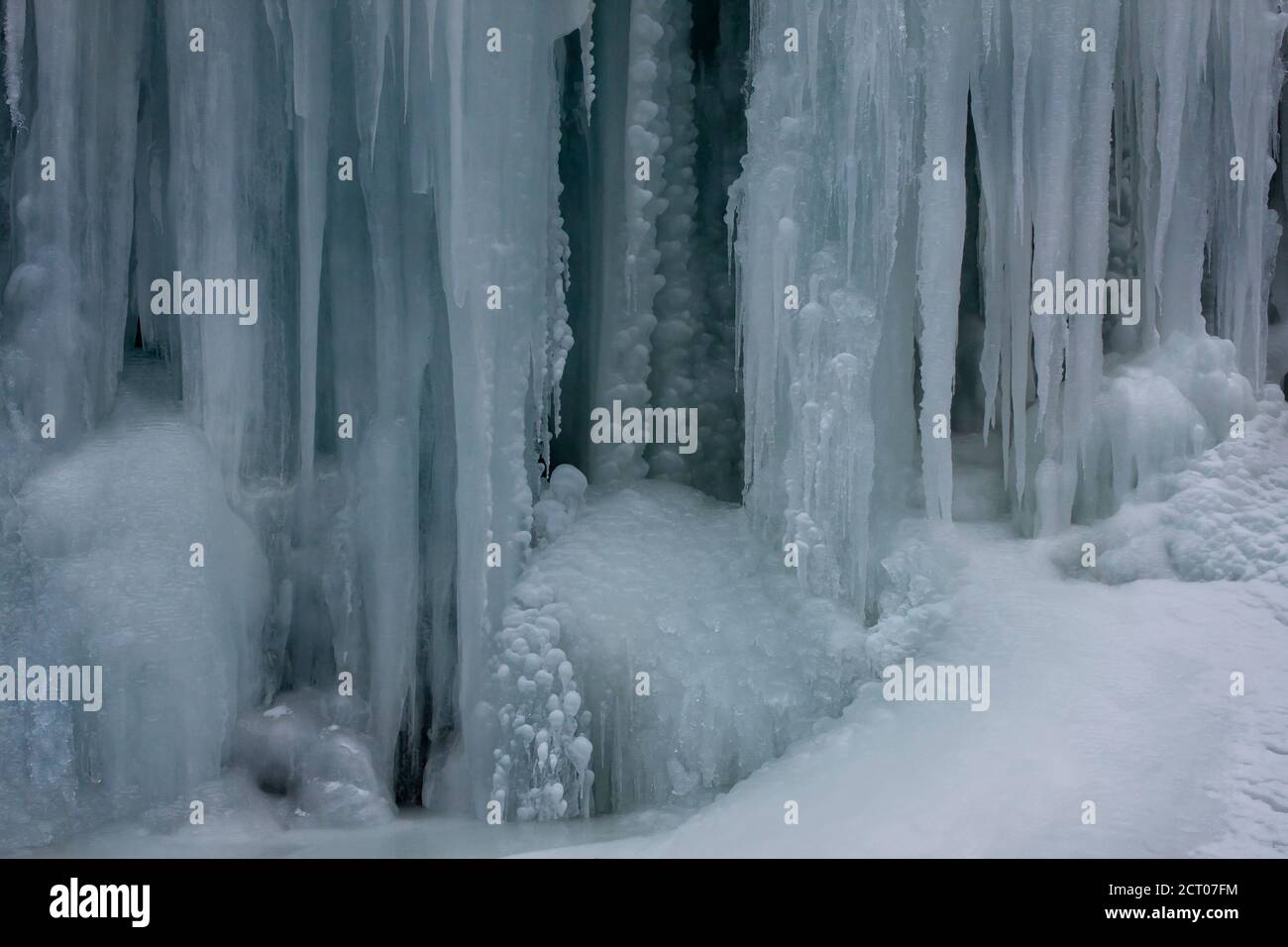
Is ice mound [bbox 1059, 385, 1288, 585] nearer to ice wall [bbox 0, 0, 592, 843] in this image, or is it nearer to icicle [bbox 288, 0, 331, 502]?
ice wall [bbox 0, 0, 592, 843]

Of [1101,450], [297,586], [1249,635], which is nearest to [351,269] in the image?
[297,586]

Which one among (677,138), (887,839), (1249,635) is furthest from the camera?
(677,138)

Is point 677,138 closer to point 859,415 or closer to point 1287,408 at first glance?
point 859,415

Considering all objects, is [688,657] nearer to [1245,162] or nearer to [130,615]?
[130,615]

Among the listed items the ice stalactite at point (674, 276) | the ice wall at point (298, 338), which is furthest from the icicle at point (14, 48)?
the ice stalactite at point (674, 276)

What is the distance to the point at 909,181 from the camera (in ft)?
20.9

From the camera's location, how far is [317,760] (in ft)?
20.6

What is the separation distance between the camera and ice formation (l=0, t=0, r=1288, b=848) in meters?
6.14

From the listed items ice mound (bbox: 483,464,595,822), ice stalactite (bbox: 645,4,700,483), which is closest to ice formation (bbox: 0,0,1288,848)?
ice mound (bbox: 483,464,595,822)

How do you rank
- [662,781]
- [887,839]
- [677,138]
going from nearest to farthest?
1. [887,839]
2. [662,781]
3. [677,138]

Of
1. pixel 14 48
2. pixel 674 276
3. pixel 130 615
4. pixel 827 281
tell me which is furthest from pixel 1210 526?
pixel 14 48

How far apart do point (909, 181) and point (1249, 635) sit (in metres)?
2.44

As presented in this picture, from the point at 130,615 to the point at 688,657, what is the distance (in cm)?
245

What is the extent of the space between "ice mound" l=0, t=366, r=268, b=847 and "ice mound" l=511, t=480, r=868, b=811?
4.56ft
